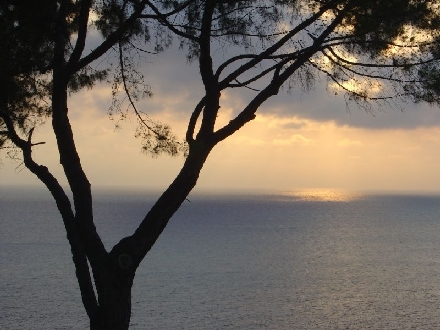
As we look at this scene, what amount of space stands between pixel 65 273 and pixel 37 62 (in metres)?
55.4

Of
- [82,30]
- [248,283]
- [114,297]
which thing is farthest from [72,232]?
[248,283]

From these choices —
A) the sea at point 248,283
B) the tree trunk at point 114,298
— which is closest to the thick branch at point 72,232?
the tree trunk at point 114,298

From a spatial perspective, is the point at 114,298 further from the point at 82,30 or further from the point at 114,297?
the point at 82,30

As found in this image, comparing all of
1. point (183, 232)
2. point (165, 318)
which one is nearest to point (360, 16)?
point (165, 318)

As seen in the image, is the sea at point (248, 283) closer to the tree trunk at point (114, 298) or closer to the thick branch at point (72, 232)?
the thick branch at point (72, 232)

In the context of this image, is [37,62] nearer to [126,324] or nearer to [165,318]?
[126,324]

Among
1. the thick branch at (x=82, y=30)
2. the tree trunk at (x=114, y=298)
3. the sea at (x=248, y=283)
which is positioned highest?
the thick branch at (x=82, y=30)

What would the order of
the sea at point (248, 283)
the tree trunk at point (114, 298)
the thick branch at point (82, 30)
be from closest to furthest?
the tree trunk at point (114, 298) < the thick branch at point (82, 30) < the sea at point (248, 283)

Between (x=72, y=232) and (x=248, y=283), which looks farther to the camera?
(x=248, y=283)

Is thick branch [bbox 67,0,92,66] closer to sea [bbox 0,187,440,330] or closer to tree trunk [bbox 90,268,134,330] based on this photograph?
tree trunk [bbox 90,268,134,330]

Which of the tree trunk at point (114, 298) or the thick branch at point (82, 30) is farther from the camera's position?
the thick branch at point (82, 30)

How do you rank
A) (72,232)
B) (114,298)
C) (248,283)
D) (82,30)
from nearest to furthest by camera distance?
(114,298)
(82,30)
(72,232)
(248,283)

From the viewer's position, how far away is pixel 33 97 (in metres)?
12.0

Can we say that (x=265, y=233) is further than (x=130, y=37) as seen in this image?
Yes
